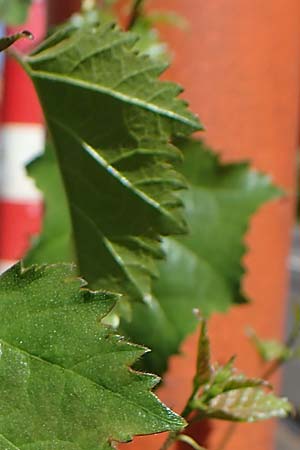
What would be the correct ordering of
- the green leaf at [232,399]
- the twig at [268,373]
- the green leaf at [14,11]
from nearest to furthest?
the green leaf at [232,399], the green leaf at [14,11], the twig at [268,373]

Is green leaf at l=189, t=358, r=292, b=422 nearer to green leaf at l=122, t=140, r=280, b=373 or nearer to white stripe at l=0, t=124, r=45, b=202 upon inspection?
green leaf at l=122, t=140, r=280, b=373

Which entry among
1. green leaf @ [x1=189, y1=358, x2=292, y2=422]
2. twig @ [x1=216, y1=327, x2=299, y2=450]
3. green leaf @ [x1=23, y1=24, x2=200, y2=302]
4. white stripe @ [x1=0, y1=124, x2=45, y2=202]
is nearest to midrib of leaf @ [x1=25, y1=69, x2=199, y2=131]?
green leaf @ [x1=23, y1=24, x2=200, y2=302]

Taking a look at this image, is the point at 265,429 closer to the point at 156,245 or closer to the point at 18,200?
the point at 156,245

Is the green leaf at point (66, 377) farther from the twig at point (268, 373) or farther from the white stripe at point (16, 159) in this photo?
the white stripe at point (16, 159)

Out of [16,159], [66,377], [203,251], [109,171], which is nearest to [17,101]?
[16,159]

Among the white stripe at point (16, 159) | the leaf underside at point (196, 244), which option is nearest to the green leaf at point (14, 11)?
the leaf underside at point (196, 244)

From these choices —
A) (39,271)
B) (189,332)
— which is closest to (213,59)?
(189,332)

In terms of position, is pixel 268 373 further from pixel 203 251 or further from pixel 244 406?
pixel 244 406
